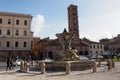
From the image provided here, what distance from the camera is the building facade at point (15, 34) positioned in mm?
48094

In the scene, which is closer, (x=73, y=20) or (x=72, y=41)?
(x=72, y=41)

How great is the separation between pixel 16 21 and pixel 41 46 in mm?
17432

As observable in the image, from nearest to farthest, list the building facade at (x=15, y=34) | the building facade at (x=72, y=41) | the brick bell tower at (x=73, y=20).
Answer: the building facade at (x=15, y=34)
the building facade at (x=72, y=41)
the brick bell tower at (x=73, y=20)

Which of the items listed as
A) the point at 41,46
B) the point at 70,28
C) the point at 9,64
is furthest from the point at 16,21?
the point at 9,64

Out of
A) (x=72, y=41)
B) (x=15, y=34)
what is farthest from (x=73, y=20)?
(x=15, y=34)

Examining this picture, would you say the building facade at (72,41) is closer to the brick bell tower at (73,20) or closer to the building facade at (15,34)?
the brick bell tower at (73,20)

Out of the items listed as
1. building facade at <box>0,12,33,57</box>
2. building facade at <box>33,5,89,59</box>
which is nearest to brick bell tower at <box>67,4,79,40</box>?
building facade at <box>33,5,89,59</box>

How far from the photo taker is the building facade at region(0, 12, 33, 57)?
4809 cm

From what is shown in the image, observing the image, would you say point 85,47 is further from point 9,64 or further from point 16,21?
point 9,64

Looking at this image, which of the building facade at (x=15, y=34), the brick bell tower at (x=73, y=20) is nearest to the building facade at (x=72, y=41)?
the brick bell tower at (x=73, y=20)

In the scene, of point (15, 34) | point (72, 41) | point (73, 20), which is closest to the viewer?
point (15, 34)

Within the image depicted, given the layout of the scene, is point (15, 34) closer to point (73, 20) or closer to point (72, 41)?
point (72, 41)

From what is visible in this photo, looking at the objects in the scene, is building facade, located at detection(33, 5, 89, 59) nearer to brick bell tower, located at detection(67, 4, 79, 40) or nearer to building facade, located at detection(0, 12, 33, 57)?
brick bell tower, located at detection(67, 4, 79, 40)

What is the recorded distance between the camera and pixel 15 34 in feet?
163
